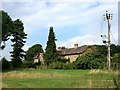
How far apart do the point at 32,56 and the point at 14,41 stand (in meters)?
53.6

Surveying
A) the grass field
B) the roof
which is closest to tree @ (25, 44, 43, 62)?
the roof

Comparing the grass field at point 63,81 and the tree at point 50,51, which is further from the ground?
the tree at point 50,51

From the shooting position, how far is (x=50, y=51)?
278ft

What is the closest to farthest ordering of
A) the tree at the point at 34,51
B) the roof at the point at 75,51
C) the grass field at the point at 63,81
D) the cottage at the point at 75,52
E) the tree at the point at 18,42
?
the grass field at the point at 63,81, the tree at the point at 18,42, the cottage at the point at 75,52, the roof at the point at 75,51, the tree at the point at 34,51

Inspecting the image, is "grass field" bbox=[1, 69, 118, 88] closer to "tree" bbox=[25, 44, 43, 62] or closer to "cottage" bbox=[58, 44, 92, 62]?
"cottage" bbox=[58, 44, 92, 62]

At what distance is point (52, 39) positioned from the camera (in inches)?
3408

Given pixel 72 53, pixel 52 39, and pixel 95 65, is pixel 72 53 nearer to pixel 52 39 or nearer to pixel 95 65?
pixel 52 39

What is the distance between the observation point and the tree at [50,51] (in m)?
83.2

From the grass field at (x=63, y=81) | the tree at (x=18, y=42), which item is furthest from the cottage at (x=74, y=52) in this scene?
the grass field at (x=63, y=81)

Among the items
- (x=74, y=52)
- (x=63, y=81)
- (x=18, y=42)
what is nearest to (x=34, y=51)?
(x=74, y=52)

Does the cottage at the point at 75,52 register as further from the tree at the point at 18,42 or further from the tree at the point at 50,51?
the tree at the point at 18,42

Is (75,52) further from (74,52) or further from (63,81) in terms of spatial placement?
(63,81)

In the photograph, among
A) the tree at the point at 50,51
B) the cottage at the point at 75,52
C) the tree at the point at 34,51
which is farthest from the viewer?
the tree at the point at 34,51

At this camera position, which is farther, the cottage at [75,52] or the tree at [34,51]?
the tree at [34,51]
